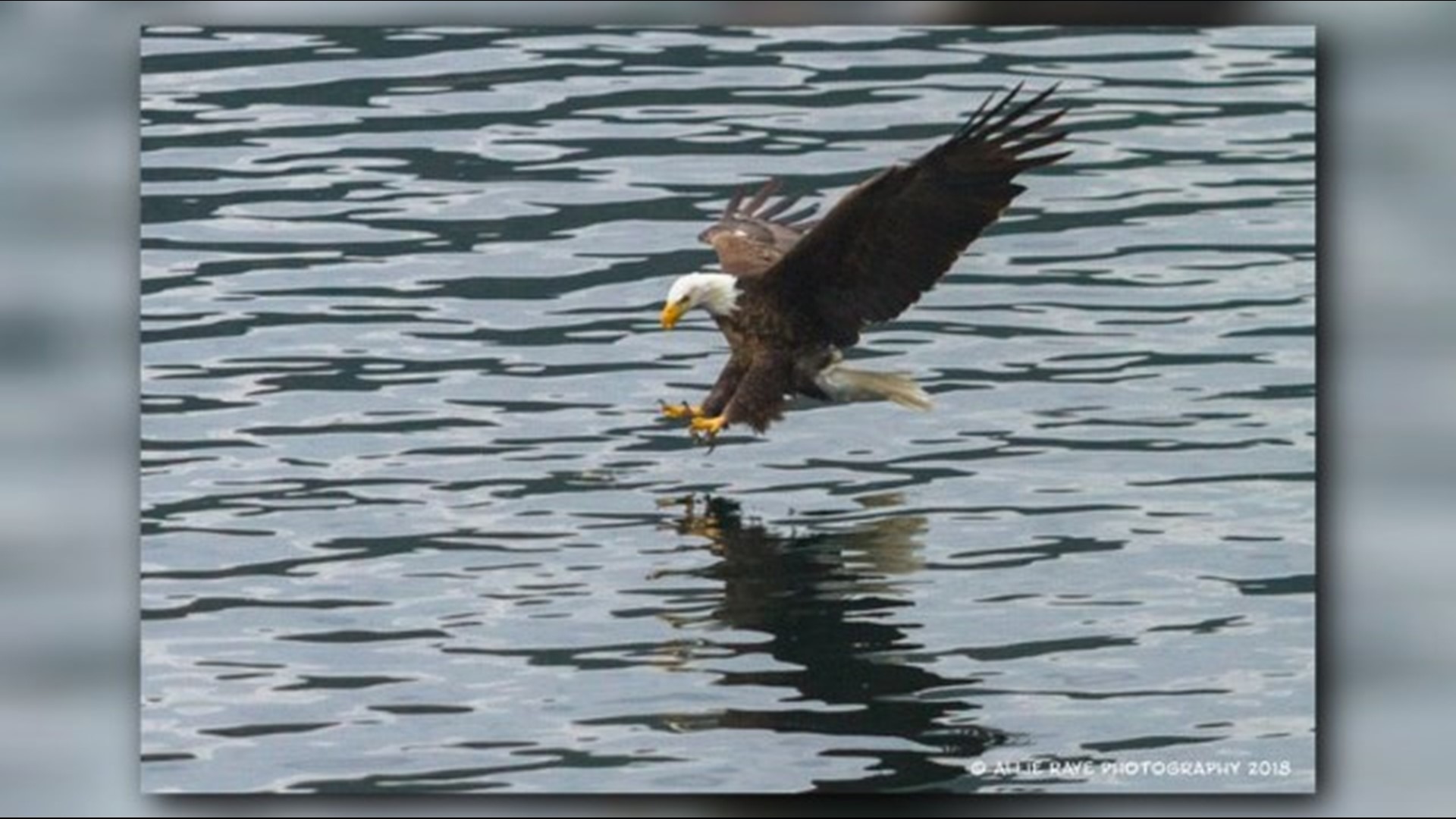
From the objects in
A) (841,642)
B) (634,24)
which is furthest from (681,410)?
(634,24)

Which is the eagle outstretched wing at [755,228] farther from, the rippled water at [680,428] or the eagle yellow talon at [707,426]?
the eagle yellow talon at [707,426]

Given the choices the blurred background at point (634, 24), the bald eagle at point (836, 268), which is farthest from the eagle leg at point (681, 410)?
the blurred background at point (634, 24)

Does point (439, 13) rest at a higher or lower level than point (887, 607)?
higher

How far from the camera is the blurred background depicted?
671 centimetres

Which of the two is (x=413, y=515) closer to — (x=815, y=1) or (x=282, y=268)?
(x=282, y=268)

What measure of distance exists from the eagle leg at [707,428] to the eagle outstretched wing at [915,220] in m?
0.20

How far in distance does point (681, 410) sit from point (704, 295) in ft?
0.57

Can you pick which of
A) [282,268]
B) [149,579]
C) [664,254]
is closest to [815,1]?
[664,254]

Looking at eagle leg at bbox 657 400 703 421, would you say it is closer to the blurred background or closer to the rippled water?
the rippled water

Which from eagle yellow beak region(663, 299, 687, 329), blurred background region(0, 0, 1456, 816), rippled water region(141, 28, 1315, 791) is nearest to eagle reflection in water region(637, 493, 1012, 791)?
rippled water region(141, 28, 1315, 791)

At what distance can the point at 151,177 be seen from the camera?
675 cm

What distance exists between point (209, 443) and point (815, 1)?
111 cm

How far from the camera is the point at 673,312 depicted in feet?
22.2

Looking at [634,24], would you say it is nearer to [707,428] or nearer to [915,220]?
[915,220]
